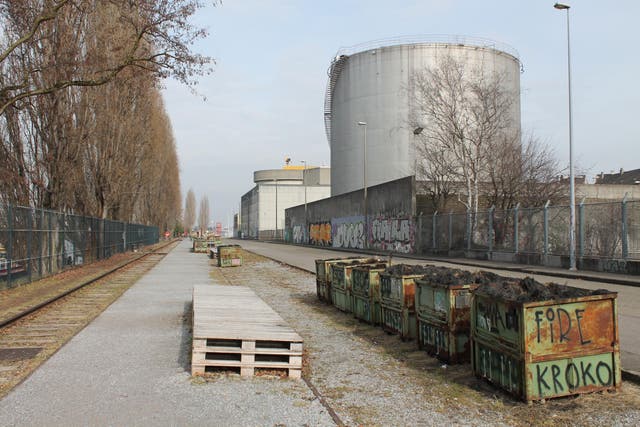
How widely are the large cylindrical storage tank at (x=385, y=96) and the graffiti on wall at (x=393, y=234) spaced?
840 cm

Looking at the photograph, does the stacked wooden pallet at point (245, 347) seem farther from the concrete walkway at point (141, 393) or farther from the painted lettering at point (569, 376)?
the painted lettering at point (569, 376)

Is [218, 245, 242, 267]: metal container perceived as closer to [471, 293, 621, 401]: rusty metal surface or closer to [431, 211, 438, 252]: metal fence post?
[431, 211, 438, 252]: metal fence post

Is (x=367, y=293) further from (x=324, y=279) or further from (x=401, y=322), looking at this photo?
(x=324, y=279)

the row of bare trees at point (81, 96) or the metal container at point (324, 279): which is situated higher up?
the row of bare trees at point (81, 96)

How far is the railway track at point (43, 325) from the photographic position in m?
7.02

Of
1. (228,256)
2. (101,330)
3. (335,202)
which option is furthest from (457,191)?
(101,330)

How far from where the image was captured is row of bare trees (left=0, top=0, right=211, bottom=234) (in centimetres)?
1596

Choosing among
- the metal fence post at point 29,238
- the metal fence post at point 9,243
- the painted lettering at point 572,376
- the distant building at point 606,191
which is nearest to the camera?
the painted lettering at point 572,376

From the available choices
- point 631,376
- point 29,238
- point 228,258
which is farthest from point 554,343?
point 228,258

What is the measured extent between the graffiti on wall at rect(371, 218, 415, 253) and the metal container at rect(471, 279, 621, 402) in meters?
30.2

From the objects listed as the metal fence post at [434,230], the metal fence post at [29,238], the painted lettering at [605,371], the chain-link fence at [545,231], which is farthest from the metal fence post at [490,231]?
the painted lettering at [605,371]

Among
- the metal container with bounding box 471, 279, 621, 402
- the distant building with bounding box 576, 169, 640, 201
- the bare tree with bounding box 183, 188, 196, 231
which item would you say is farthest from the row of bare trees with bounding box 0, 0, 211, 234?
the bare tree with bounding box 183, 188, 196, 231

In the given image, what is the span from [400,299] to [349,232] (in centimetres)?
4060

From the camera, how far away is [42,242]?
65.1 feet
